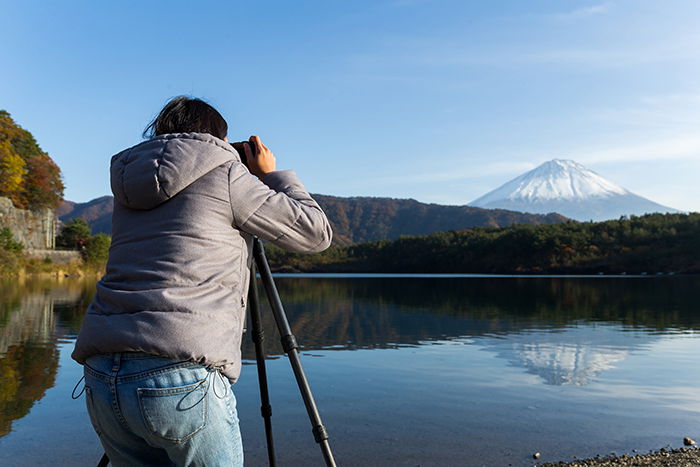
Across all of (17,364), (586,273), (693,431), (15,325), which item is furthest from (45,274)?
(586,273)

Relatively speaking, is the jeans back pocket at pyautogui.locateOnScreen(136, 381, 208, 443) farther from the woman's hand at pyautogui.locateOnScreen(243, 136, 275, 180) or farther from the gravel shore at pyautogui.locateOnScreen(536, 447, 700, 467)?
the gravel shore at pyautogui.locateOnScreen(536, 447, 700, 467)

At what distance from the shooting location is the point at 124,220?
1.77m

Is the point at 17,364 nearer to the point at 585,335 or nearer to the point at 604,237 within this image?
the point at 585,335

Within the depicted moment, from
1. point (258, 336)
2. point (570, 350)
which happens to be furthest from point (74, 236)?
point (258, 336)

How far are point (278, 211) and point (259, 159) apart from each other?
355 millimetres

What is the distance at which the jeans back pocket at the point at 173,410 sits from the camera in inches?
61.5

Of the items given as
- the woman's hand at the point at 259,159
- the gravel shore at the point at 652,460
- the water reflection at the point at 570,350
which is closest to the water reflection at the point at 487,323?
the water reflection at the point at 570,350

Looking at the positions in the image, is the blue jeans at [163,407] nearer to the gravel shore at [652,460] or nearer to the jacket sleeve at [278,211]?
the jacket sleeve at [278,211]

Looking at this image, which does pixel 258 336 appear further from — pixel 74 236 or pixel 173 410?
pixel 74 236

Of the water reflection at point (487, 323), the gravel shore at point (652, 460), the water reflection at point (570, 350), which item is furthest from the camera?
the water reflection at point (487, 323)

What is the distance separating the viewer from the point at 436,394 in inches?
299

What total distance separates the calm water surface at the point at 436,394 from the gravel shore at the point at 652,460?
28cm

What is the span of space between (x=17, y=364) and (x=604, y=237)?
8243 cm

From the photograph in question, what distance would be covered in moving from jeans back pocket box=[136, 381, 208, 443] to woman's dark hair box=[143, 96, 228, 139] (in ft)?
2.74
